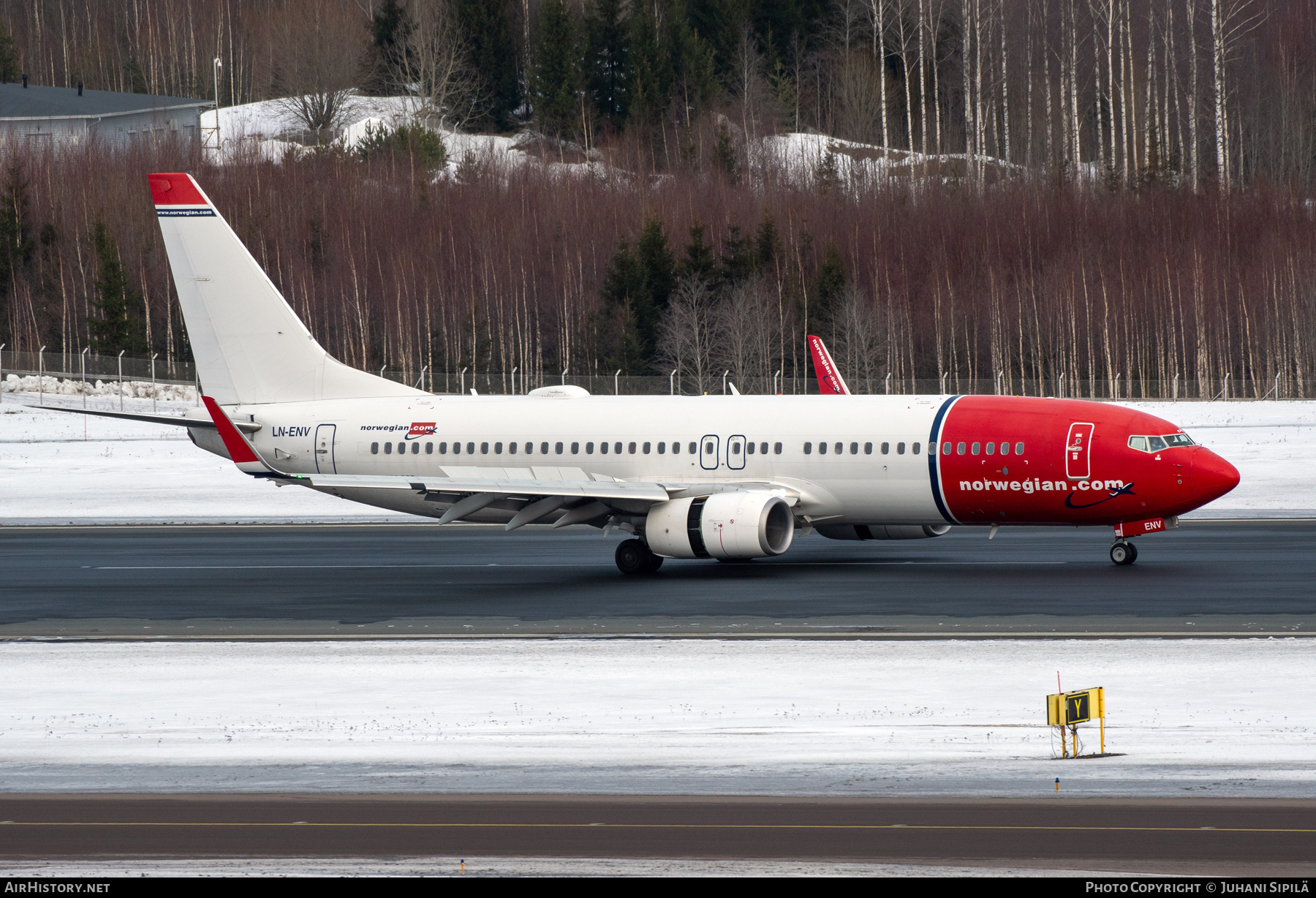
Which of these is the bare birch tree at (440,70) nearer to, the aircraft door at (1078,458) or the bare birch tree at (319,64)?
the bare birch tree at (319,64)

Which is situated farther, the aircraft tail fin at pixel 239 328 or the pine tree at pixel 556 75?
the pine tree at pixel 556 75

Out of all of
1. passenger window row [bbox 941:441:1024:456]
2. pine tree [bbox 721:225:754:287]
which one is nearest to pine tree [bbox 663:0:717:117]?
pine tree [bbox 721:225:754:287]

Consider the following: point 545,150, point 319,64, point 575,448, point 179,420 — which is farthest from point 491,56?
point 179,420

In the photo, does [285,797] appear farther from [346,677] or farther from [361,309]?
[361,309]

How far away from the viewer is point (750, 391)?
92125mm

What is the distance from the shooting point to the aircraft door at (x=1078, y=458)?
109 feet

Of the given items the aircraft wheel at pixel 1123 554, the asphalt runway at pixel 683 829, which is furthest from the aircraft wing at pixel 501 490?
the asphalt runway at pixel 683 829

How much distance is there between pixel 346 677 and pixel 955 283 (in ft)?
274

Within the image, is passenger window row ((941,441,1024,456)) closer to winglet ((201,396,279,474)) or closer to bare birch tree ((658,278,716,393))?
winglet ((201,396,279,474))

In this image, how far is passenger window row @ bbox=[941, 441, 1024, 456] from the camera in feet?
111

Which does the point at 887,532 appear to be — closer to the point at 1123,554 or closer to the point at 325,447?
the point at 1123,554

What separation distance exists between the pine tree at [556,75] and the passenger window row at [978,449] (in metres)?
113

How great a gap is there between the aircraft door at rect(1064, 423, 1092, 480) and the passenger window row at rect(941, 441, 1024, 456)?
99 cm

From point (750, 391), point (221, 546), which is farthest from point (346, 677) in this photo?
point (750, 391)
